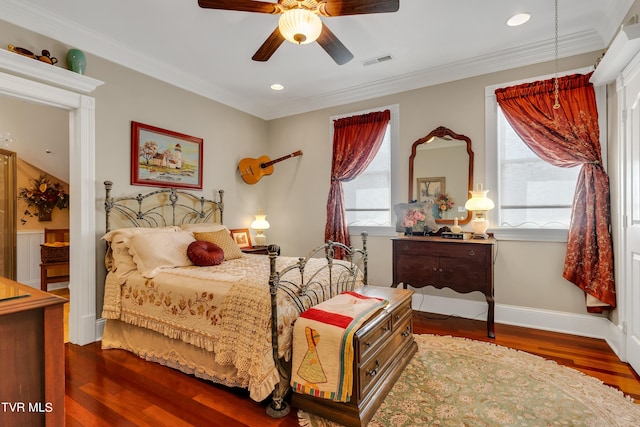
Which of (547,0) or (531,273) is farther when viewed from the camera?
(531,273)

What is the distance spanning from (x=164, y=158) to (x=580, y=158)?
4253mm

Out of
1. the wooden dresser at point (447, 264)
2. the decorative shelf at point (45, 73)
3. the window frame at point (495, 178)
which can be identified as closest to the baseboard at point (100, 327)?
the decorative shelf at point (45, 73)

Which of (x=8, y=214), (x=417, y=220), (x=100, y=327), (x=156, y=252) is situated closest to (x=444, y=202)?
(x=417, y=220)

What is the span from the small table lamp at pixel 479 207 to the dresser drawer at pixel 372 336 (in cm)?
166

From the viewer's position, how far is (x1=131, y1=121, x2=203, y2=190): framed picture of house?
339cm

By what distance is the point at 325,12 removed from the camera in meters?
2.09

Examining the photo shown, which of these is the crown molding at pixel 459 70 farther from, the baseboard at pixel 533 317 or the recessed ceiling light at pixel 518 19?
the baseboard at pixel 533 317

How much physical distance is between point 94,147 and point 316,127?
2.75 metres

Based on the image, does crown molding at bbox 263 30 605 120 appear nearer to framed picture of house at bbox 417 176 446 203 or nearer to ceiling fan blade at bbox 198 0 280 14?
framed picture of house at bbox 417 176 446 203

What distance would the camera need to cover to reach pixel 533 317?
10.7ft

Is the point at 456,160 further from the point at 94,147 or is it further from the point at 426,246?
the point at 94,147

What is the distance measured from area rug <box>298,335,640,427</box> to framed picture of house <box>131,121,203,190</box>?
289cm

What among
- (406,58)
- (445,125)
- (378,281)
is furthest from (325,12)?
(378,281)

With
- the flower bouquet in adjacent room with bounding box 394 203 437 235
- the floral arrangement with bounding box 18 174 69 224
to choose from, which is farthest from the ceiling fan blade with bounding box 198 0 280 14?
the floral arrangement with bounding box 18 174 69 224
